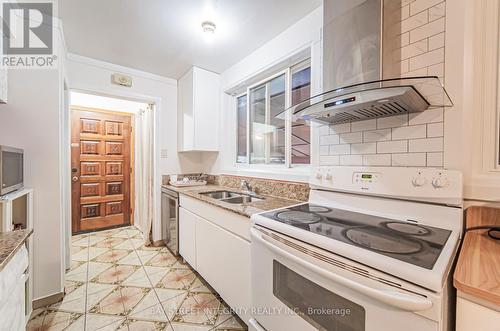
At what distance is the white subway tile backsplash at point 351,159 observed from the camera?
1.35 m

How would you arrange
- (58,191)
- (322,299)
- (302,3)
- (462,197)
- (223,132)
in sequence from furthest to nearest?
(223,132)
(58,191)
(302,3)
(462,197)
(322,299)

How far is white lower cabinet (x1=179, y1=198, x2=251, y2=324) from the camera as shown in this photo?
1.41 metres

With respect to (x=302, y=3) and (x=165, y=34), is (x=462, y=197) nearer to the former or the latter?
(x=302, y=3)

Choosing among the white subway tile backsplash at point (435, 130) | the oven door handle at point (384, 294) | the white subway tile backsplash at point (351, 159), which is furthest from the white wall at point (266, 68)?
the oven door handle at point (384, 294)

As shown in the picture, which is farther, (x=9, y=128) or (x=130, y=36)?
(x=130, y=36)

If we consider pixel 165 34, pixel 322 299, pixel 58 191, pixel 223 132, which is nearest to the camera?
pixel 322 299

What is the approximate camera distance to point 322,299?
0.86 meters

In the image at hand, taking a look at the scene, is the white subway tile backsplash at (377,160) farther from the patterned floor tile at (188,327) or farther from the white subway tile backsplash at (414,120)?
the patterned floor tile at (188,327)

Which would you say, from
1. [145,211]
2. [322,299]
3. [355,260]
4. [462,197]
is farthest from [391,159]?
[145,211]

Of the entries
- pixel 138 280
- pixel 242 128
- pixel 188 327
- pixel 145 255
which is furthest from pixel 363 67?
pixel 145 255

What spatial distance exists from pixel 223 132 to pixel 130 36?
1.37m

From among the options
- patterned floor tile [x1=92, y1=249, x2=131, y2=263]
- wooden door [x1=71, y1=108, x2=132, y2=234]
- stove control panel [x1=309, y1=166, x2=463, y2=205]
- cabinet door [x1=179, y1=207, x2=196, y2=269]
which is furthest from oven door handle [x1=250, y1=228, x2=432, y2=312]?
wooden door [x1=71, y1=108, x2=132, y2=234]

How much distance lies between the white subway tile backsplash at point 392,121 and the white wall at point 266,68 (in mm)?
550

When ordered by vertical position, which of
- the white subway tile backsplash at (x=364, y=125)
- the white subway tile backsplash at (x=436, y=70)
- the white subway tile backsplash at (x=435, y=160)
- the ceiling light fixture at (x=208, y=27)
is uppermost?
the ceiling light fixture at (x=208, y=27)
